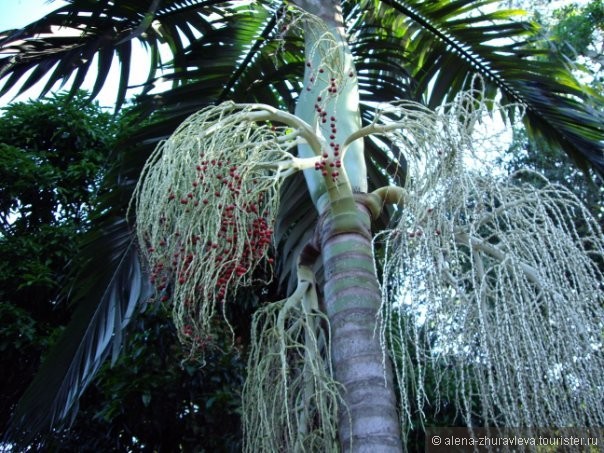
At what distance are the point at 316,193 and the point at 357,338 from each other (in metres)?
0.76

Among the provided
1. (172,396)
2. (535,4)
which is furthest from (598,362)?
(535,4)

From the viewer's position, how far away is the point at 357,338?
8.16 ft

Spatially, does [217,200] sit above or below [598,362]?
above

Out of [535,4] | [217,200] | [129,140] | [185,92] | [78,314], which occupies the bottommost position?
[217,200]

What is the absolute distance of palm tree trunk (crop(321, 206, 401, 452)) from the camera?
2311 millimetres

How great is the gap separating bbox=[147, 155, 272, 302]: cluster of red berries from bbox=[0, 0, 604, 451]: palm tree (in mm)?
12

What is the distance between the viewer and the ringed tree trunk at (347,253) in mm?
2350

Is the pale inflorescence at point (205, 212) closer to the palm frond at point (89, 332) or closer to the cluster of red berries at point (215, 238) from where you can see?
the cluster of red berries at point (215, 238)

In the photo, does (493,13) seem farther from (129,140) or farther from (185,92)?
(129,140)

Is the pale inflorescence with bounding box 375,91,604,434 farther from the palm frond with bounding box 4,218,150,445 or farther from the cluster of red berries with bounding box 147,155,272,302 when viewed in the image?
the palm frond with bounding box 4,218,150,445

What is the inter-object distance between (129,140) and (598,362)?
110 inches

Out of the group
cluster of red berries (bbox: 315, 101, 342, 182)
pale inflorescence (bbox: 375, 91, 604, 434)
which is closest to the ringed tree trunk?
cluster of red berries (bbox: 315, 101, 342, 182)

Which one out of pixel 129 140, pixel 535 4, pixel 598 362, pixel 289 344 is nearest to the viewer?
pixel 598 362

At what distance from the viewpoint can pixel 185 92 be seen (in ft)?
14.1
